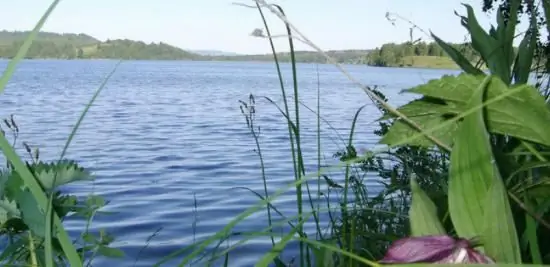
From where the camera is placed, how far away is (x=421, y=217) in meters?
0.71

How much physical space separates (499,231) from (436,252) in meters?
0.08

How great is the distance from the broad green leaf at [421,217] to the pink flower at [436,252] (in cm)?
10

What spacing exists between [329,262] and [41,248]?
497mm

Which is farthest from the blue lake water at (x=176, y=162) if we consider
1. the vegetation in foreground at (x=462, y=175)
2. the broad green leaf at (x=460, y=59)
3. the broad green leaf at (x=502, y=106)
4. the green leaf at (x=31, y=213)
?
the green leaf at (x=31, y=213)

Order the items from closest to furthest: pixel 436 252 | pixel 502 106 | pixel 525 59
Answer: pixel 436 252
pixel 502 106
pixel 525 59

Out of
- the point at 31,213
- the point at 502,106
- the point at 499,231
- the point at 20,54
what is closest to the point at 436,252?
the point at 499,231

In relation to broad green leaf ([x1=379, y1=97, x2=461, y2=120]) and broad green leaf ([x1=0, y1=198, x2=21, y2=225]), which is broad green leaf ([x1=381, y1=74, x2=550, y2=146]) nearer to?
broad green leaf ([x1=379, y1=97, x2=461, y2=120])

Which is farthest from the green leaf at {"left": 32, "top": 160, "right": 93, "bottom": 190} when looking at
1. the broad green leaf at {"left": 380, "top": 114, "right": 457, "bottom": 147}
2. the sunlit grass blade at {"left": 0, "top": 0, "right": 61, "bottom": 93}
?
the broad green leaf at {"left": 380, "top": 114, "right": 457, "bottom": 147}

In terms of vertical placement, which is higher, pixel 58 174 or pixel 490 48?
pixel 490 48

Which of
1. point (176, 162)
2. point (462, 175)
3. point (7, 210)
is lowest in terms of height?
point (176, 162)

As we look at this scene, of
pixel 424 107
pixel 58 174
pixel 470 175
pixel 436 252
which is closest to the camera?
pixel 436 252

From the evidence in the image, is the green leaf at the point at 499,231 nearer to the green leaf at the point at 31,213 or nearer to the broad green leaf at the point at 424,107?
the broad green leaf at the point at 424,107

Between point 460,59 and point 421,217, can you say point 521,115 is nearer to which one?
point 421,217

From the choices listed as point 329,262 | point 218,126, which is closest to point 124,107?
point 218,126
